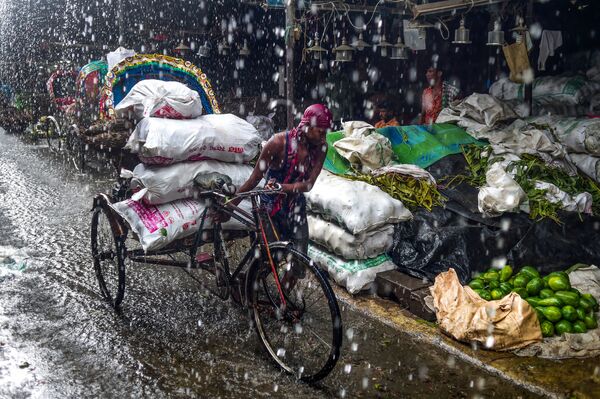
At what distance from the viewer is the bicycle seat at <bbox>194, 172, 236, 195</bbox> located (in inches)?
176

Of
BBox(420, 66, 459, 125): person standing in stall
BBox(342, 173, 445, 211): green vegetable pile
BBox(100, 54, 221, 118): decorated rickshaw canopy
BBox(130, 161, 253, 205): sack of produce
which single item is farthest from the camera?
BBox(420, 66, 459, 125): person standing in stall

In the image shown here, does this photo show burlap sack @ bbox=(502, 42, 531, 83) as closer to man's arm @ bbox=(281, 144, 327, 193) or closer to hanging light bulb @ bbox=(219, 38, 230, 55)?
man's arm @ bbox=(281, 144, 327, 193)

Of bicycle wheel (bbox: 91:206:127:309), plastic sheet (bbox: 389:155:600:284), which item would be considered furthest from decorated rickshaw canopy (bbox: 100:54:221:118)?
plastic sheet (bbox: 389:155:600:284)

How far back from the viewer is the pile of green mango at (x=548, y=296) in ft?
15.1

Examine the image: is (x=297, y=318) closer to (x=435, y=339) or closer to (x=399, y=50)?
(x=435, y=339)

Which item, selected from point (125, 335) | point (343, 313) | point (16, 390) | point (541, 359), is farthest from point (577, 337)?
point (16, 390)

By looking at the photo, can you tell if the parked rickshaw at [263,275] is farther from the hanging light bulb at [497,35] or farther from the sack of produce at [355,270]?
the hanging light bulb at [497,35]

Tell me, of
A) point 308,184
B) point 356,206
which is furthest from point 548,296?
point 308,184

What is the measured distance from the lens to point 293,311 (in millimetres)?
4309

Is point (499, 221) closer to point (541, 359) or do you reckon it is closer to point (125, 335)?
point (541, 359)

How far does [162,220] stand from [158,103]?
3.48ft

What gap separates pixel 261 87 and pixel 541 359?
11.7 meters

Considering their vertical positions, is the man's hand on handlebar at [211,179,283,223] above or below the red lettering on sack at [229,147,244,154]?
below

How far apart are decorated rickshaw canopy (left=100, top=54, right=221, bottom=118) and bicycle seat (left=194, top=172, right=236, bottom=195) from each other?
4.51 metres
